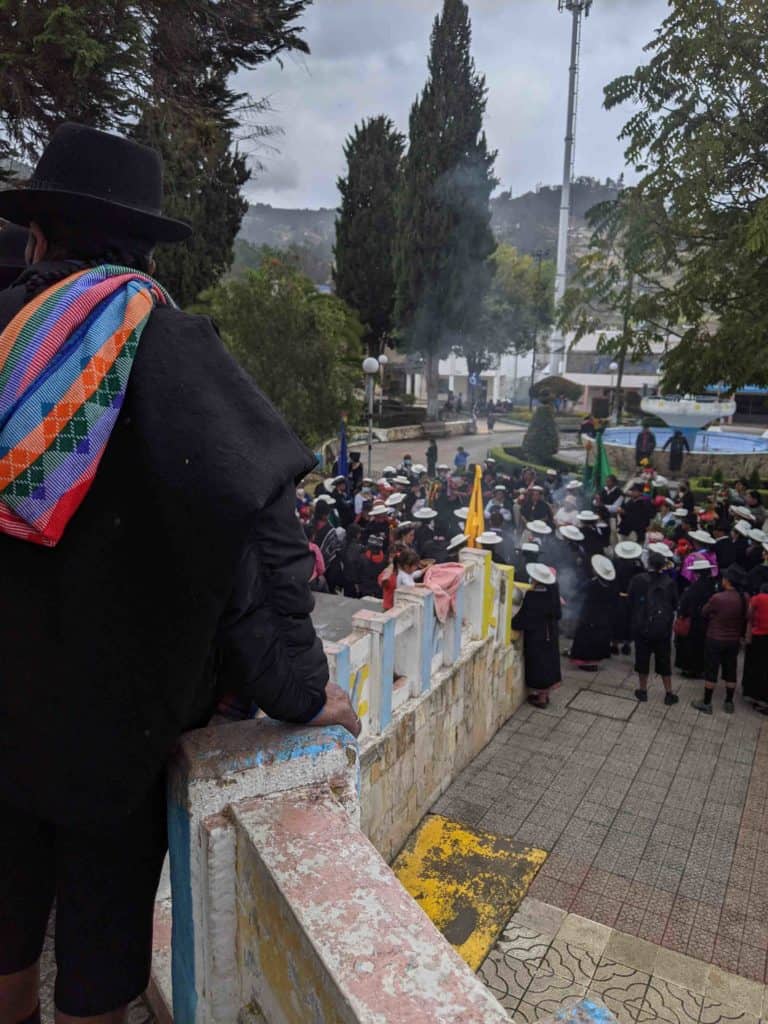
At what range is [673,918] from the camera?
19.7ft

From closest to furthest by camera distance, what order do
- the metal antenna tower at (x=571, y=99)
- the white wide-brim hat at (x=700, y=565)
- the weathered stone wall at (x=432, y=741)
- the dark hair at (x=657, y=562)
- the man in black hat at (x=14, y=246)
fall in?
the man in black hat at (x=14, y=246) → the weathered stone wall at (x=432, y=741) → the dark hair at (x=657, y=562) → the white wide-brim hat at (x=700, y=565) → the metal antenna tower at (x=571, y=99)

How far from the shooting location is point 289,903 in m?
1.36

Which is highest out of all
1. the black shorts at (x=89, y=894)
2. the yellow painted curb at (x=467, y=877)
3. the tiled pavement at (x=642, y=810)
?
the black shorts at (x=89, y=894)

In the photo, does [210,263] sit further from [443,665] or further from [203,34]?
[443,665]

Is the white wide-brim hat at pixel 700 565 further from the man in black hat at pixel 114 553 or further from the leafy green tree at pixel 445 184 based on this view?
the leafy green tree at pixel 445 184

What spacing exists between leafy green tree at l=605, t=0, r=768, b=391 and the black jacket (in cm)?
1185

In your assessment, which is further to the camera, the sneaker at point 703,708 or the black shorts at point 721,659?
the sneaker at point 703,708

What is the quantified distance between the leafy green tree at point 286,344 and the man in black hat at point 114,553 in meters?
16.5

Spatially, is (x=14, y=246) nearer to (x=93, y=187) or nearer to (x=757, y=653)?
(x=93, y=187)

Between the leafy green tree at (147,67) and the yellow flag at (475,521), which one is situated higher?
the leafy green tree at (147,67)

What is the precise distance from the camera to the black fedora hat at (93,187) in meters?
1.42

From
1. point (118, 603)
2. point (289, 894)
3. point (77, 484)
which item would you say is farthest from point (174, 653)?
point (289, 894)

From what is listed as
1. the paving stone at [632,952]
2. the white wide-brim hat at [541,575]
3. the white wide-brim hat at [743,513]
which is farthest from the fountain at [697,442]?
the paving stone at [632,952]

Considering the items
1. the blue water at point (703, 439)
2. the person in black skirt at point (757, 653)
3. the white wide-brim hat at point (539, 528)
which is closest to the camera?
the person in black skirt at point (757, 653)
